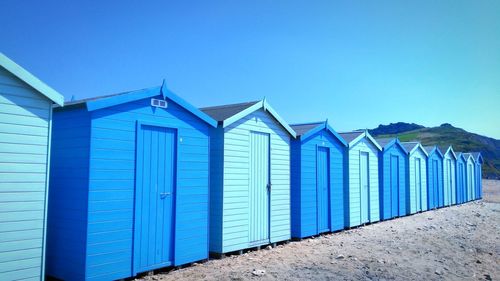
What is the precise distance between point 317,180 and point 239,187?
371 cm

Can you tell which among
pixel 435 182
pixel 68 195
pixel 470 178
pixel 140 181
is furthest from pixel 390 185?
pixel 470 178

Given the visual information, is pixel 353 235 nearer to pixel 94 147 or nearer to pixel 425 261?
pixel 425 261

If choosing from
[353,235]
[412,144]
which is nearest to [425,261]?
[353,235]

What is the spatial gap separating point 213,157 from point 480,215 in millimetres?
16677

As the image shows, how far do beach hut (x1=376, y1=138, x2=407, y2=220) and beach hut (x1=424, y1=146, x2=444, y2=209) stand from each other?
13.2 feet

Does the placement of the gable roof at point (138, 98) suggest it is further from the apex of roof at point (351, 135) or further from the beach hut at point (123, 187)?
the apex of roof at point (351, 135)

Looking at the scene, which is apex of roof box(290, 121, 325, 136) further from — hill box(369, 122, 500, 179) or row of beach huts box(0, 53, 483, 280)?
hill box(369, 122, 500, 179)

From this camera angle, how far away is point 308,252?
33.5 feet

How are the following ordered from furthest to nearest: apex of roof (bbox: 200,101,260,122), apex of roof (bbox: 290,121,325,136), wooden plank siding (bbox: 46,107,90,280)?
apex of roof (bbox: 290,121,325,136)
apex of roof (bbox: 200,101,260,122)
wooden plank siding (bbox: 46,107,90,280)

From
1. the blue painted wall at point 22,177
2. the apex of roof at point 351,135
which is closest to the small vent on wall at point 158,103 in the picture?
the blue painted wall at point 22,177

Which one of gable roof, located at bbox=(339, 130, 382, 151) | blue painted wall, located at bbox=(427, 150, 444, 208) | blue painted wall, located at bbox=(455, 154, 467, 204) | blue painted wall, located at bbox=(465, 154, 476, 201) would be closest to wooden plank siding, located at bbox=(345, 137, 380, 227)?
gable roof, located at bbox=(339, 130, 382, 151)

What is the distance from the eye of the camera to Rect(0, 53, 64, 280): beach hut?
5594 millimetres

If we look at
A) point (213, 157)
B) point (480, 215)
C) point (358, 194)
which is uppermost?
point (213, 157)

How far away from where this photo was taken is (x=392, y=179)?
59.3 ft
